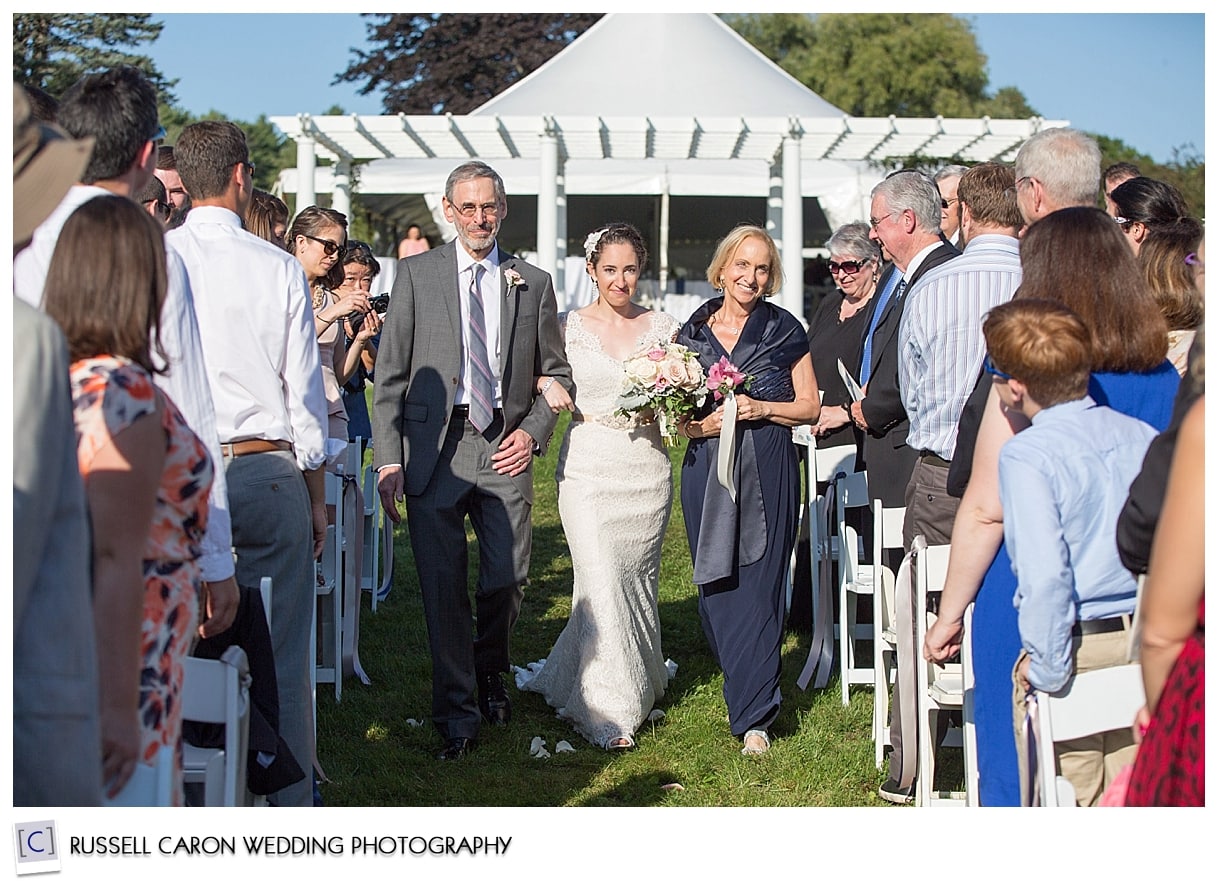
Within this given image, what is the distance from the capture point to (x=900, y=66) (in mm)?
40188

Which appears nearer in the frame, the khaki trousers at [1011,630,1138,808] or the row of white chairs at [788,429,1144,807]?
the row of white chairs at [788,429,1144,807]

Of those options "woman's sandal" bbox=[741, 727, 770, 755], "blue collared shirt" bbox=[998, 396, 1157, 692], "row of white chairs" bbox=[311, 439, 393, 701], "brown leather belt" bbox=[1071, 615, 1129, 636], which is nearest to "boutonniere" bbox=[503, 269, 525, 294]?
"row of white chairs" bbox=[311, 439, 393, 701]

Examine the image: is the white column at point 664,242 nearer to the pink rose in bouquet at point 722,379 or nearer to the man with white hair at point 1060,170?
the pink rose in bouquet at point 722,379

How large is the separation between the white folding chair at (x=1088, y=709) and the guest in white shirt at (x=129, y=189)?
2051 millimetres

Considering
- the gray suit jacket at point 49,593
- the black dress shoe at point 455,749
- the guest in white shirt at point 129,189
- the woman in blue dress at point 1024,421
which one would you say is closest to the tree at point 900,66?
the black dress shoe at point 455,749

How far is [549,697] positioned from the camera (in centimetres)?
583

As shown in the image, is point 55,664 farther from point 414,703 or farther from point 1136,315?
point 414,703

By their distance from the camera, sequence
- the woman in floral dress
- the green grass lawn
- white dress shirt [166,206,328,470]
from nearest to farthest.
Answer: the woman in floral dress < white dress shirt [166,206,328,470] < the green grass lawn

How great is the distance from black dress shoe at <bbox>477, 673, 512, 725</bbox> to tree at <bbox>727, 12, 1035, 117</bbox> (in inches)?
1431

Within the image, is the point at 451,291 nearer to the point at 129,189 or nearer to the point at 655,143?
the point at 129,189

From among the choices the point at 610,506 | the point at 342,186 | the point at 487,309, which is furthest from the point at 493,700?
the point at 342,186

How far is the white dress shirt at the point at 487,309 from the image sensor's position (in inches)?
204

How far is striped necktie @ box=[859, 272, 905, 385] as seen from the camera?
5.76 m
